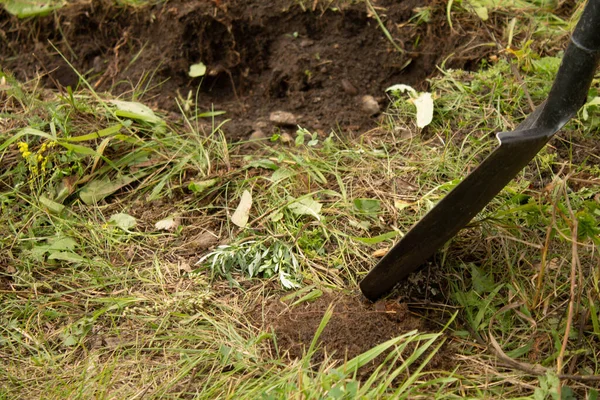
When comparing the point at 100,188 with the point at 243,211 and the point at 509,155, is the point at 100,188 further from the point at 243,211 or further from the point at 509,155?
the point at 509,155

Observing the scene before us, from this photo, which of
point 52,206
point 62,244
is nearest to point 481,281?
point 62,244

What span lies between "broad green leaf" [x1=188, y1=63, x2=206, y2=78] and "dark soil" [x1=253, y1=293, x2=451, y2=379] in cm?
134

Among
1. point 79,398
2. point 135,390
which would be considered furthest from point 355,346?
point 79,398

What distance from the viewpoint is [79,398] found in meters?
1.78

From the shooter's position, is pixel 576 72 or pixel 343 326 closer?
pixel 576 72

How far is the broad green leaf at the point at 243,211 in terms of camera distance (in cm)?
231

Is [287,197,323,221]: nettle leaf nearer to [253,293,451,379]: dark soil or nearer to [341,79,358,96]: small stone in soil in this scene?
[253,293,451,379]: dark soil

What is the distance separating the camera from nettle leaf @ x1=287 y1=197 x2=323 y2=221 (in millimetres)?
2299

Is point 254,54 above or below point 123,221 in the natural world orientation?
above

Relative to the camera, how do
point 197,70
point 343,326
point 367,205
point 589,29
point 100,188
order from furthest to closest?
1. point 197,70
2. point 100,188
3. point 367,205
4. point 343,326
5. point 589,29

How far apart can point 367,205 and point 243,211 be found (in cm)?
46

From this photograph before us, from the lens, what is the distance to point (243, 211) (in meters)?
2.35

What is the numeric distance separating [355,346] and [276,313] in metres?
0.31

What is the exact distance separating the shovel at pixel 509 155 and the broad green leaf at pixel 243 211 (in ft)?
1.92
